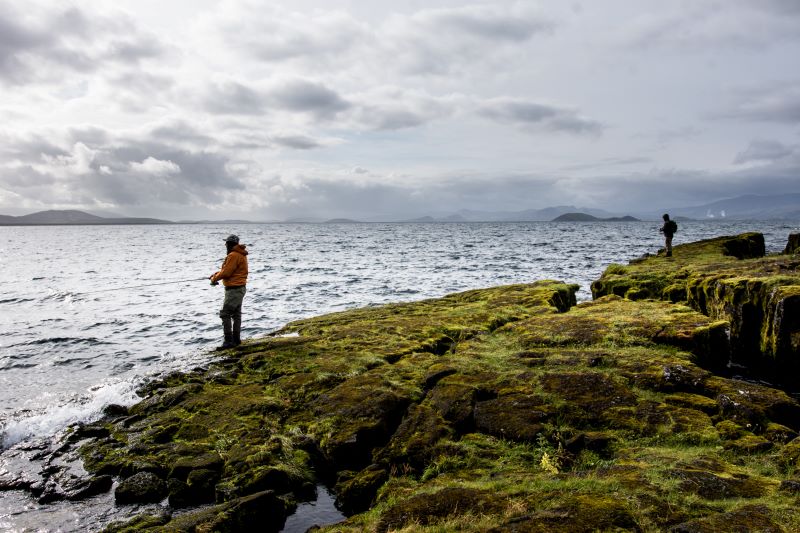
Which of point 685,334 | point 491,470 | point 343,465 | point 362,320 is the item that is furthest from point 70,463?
point 685,334

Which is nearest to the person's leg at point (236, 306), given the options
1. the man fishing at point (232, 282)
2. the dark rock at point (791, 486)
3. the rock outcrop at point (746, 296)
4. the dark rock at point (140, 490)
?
the man fishing at point (232, 282)

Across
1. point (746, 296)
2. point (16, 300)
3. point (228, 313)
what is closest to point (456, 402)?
point (228, 313)

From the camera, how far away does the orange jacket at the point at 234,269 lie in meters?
16.6

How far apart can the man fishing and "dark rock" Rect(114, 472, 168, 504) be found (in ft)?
27.6

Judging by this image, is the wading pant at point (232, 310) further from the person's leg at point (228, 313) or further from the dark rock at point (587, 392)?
the dark rock at point (587, 392)

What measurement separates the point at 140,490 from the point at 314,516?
137 inches

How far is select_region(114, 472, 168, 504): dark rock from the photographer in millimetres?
8584

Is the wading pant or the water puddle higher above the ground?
the wading pant

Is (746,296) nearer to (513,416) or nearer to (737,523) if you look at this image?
(513,416)

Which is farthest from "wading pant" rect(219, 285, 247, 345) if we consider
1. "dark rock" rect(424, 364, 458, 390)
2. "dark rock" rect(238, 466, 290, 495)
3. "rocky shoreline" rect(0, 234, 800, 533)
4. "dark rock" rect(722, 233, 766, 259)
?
"dark rock" rect(722, 233, 766, 259)

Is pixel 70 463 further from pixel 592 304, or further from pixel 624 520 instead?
pixel 592 304

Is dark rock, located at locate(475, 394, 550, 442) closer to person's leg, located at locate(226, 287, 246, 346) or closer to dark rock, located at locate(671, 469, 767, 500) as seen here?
dark rock, located at locate(671, 469, 767, 500)

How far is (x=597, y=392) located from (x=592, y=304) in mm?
7856

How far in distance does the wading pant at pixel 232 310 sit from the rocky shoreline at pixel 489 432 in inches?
91.3
